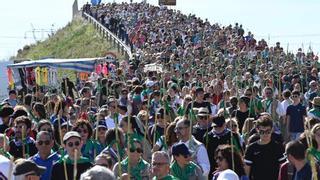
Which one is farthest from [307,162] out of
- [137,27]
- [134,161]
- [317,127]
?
[137,27]

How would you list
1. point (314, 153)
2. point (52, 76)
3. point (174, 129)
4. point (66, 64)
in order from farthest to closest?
point (66, 64)
point (52, 76)
point (174, 129)
point (314, 153)

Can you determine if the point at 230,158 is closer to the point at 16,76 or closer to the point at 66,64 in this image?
the point at 66,64

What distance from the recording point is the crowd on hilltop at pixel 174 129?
26.5 ft

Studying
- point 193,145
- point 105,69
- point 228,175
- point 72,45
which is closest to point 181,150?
point 228,175

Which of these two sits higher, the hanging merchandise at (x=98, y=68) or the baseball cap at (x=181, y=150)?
the hanging merchandise at (x=98, y=68)

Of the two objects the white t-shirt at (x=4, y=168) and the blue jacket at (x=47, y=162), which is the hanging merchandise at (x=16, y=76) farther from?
the white t-shirt at (x=4, y=168)

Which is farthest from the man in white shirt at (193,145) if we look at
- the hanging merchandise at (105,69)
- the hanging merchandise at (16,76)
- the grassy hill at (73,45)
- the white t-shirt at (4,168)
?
the grassy hill at (73,45)

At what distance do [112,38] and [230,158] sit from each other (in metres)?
39.3

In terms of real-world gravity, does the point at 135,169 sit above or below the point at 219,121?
below

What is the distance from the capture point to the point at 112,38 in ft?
154

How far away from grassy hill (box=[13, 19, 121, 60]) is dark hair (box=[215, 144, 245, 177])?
3500cm

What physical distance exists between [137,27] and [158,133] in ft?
104

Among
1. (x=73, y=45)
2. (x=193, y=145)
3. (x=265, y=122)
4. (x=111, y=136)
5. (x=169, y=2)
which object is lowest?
(x=193, y=145)

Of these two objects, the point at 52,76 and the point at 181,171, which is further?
the point at 52,76
